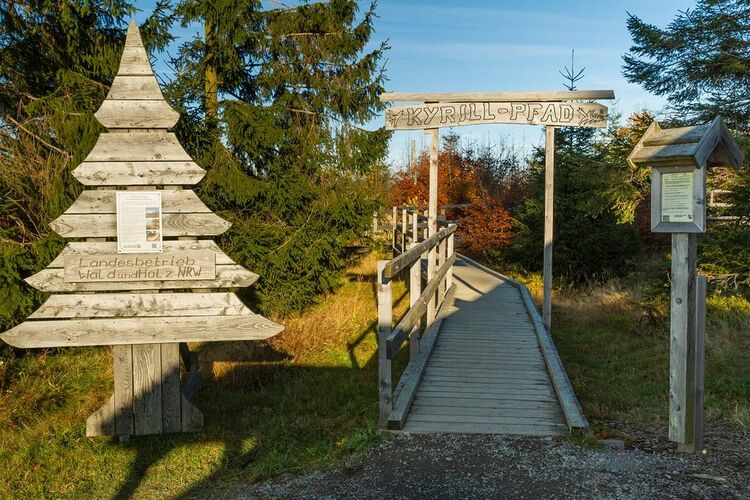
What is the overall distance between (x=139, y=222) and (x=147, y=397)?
1.79 metres

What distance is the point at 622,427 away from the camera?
583 cm

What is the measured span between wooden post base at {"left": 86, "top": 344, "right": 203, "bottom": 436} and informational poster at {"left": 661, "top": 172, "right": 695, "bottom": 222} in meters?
4.83

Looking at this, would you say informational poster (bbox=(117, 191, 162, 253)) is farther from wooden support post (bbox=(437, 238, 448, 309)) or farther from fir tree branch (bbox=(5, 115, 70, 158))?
wooden support post (bbox=(437, 238, 448, 309))

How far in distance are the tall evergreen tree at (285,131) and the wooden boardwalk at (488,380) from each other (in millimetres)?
3202

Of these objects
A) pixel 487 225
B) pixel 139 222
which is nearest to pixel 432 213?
pixel 139 222

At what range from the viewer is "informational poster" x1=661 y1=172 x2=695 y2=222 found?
15.4 ft

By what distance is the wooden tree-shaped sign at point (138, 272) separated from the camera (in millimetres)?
6215

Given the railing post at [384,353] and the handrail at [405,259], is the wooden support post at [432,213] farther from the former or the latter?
the railing post at [384,353]

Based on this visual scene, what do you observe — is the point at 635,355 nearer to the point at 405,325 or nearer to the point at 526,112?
the point at 526,112

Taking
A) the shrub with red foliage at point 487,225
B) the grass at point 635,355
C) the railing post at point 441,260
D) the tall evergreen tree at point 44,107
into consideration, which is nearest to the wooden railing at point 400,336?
the railing post at point 441,260

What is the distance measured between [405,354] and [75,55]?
24.9ft

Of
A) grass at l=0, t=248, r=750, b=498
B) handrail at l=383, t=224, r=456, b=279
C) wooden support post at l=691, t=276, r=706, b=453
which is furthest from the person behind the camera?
grass at l=0, t=248, r=750, b=498

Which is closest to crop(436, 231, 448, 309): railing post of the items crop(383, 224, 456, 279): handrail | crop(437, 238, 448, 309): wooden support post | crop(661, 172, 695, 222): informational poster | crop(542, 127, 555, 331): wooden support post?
crop(437, 238, 448, 309): wooden support post

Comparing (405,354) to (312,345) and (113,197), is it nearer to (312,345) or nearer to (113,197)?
(312,345)
